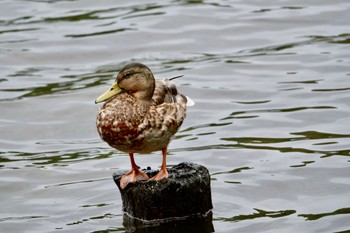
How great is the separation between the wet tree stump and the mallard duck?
0.29ft

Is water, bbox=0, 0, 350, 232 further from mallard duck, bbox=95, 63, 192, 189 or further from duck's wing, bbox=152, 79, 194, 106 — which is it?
duck's wing, bbox=152, 79, 194, 106

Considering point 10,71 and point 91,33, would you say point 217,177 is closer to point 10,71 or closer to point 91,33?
point 10,71

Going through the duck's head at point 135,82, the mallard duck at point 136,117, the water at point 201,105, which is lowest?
the water at point 201,105

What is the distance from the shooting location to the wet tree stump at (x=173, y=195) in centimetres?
755

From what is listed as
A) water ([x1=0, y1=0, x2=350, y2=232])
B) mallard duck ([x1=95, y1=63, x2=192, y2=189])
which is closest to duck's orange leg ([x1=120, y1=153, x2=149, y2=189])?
mallard duck ([x1=95, y1=63, x2=192, y2=189])

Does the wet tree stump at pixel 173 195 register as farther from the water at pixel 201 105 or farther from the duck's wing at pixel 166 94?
the duck's wing at pixel 166 94

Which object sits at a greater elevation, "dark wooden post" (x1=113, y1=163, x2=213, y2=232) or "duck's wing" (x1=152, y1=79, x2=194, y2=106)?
"duck's wing" (x1=152, y1=79, x2=194, y2=106)

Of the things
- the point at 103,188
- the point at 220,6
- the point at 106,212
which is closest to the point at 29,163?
the point at 103,188

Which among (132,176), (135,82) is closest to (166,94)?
(135,82)

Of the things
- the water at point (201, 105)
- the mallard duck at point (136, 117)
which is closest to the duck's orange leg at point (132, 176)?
the mallard duck at point (136, 117)

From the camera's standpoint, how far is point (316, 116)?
10.8m

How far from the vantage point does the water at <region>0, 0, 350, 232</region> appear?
860 cm

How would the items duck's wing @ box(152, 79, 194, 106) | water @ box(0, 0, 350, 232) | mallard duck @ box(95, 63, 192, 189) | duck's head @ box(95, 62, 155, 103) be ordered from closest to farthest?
mallard duck @ box(95, 63, 192, 189)
duck's head @ box(95, 62, 155, 103)
duck's wing @ box(152, 79, 194, 106)
water @ box(0, 0, 350, 232)

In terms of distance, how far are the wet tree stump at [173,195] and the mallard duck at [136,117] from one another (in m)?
0.09
